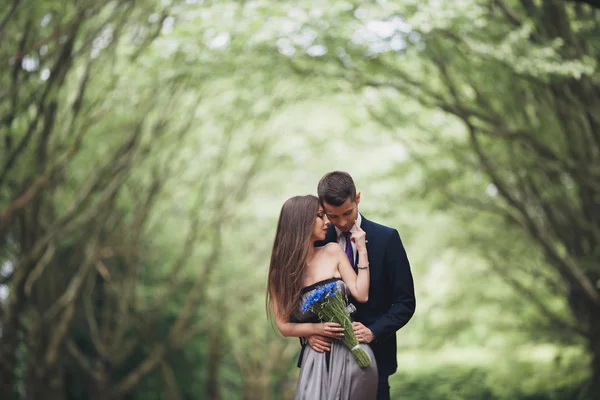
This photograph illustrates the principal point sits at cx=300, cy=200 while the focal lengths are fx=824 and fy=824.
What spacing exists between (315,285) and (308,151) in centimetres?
1596

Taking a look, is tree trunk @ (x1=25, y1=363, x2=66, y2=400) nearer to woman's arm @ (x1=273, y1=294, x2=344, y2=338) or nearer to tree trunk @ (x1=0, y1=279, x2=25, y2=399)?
tree trunk @ (x1=0, y1=279, x2=25, y2=399)

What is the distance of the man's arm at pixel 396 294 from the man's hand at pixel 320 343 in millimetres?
257

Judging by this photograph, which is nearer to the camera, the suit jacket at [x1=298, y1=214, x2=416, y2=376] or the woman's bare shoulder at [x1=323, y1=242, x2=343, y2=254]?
the suit jacket at [x1=298, y1=214, x2=416, y2=376]

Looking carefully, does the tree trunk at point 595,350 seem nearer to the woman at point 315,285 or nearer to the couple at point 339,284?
the couple at point 339,284

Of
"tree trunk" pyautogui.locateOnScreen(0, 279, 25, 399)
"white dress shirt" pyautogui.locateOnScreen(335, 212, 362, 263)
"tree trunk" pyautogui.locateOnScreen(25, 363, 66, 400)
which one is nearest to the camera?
"white dress shirt" pyautogui.locateOnScreen(335, 212, 362, 263)

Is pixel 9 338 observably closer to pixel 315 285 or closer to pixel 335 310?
pixel 315 285

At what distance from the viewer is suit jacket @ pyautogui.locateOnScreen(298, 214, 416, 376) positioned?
4230 mm

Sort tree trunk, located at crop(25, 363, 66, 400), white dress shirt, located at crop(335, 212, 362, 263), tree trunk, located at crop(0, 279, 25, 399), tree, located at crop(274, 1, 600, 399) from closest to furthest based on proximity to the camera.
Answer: white dress shirt, located at crop(335, 212, 362, 263), tree, located at crop(274, 1, 600, 399), tree trunk, located at crop(0, 279, 25, 399), tree trunk, located at crop(25, 363, 66, 400)

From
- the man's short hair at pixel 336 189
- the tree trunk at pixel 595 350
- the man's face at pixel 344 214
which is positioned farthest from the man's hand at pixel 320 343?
the tree trunk at pixel 595 350

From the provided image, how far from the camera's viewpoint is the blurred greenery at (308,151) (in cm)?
906

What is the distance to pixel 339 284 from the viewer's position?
4234 mm

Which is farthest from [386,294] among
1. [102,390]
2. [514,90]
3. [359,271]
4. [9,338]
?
[102,390]

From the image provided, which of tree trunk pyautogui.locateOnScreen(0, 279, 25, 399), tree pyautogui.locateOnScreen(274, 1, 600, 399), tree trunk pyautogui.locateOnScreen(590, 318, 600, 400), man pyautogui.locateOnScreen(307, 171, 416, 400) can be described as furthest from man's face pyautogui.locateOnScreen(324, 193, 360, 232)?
tree trunk pyautogui.locateOnScreen(590, 318, 600, 400)

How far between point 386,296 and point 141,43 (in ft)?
23.6
